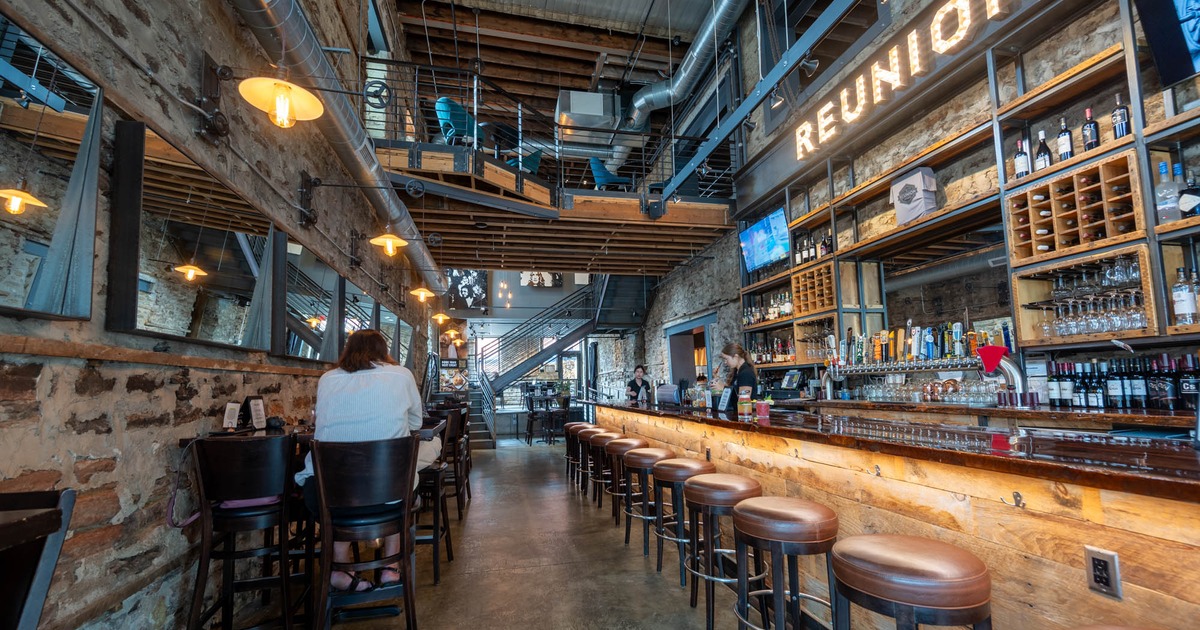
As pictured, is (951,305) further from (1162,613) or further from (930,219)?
(1162,613)

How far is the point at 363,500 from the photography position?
7.85 feet

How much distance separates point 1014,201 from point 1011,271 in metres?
0.50

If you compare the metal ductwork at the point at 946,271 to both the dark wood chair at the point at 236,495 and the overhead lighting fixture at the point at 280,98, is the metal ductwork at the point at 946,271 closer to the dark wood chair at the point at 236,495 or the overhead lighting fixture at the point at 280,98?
the overhead lighting fixture at the point at 280,98

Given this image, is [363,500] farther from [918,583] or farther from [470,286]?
[470,286]

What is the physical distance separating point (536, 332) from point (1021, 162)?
13.1 metres

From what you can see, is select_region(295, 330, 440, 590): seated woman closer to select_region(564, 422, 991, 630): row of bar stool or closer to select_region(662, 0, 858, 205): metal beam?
select_region(564, 422, 991, 630): row of bar stool

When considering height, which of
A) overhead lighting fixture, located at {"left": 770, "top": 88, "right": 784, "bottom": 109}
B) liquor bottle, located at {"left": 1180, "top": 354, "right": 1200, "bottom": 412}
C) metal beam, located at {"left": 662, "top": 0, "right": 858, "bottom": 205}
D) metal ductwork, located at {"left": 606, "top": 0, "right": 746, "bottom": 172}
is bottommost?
liquor bottle, located at {"left": 1180, "top": 354, "right": 1200, "bottom": 412}

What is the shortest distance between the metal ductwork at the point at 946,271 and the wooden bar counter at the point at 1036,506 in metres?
2.58

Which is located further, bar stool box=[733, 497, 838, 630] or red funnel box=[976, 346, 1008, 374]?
red funnel box=[976, 346, 1008, 374]

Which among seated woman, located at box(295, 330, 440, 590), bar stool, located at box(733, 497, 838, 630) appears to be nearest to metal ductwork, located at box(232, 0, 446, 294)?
seated woman, located at box(295, 330, 440, 590)

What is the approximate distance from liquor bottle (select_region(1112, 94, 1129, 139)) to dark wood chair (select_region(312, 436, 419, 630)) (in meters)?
4.37

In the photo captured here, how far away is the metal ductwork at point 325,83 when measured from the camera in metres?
2.98

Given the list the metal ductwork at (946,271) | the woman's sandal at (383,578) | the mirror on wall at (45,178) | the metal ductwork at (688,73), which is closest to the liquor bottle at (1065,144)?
the metal ductwork at (946,271)

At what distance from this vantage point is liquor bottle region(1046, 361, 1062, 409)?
3352mm
